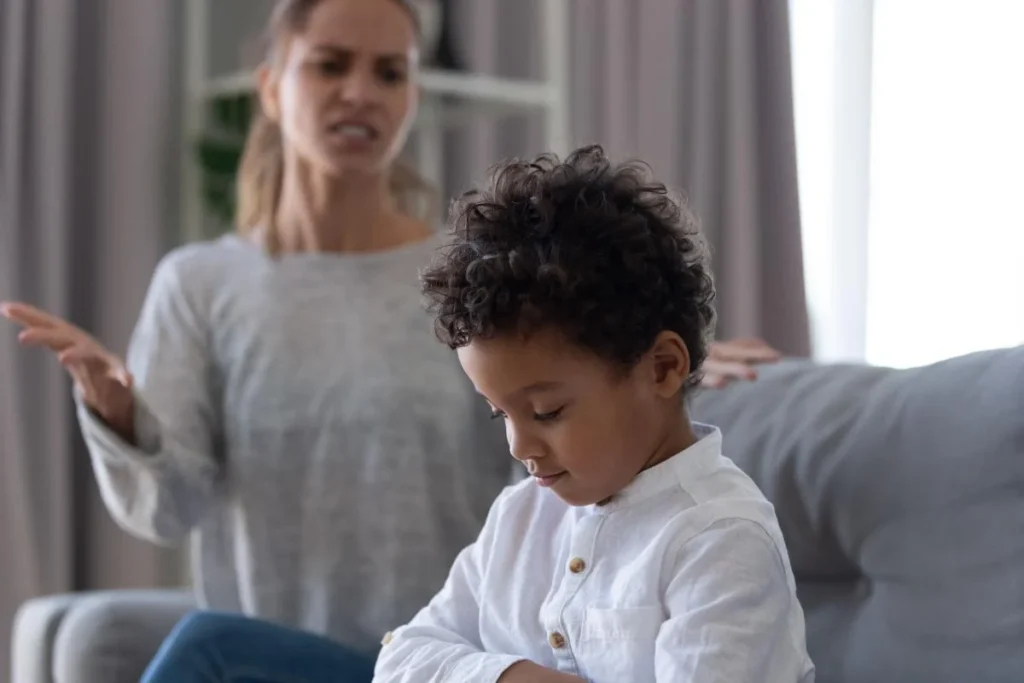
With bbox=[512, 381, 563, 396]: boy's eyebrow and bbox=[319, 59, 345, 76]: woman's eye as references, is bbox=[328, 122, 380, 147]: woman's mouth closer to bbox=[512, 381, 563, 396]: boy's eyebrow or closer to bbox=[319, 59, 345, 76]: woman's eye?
bbox=[319, 59, 345, 76]: woman's eye

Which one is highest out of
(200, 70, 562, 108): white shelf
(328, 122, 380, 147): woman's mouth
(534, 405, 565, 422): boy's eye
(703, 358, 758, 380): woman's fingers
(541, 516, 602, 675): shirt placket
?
(200, 70, 562, 108): white shelf

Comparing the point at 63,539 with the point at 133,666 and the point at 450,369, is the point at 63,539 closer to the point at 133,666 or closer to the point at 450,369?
the point at 133,666

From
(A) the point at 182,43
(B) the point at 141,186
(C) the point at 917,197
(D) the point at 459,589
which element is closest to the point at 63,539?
(B) the point at 141,186

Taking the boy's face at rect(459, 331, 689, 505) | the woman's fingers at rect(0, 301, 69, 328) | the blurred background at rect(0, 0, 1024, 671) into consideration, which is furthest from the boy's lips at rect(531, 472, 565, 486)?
the blurred background at rect(0, 0, 1024, 671)

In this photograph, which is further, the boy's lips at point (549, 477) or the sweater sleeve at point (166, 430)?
the sweater sleeve at point (166, 430)

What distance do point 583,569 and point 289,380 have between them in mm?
675

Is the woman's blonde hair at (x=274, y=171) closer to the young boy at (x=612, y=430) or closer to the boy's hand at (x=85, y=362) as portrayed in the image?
the boy's hand at (x=85, y=362)

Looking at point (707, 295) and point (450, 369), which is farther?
point (450, 369)

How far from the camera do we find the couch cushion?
1027mm

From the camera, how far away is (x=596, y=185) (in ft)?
3.21

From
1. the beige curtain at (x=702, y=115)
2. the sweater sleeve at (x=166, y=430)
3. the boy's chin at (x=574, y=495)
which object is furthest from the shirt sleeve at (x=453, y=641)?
the beige curtain at (x=702, y=115)

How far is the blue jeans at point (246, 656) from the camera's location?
1.19 meters

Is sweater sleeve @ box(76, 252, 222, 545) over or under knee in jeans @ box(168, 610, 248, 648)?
over

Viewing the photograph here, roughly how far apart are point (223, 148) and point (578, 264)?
1.57m
